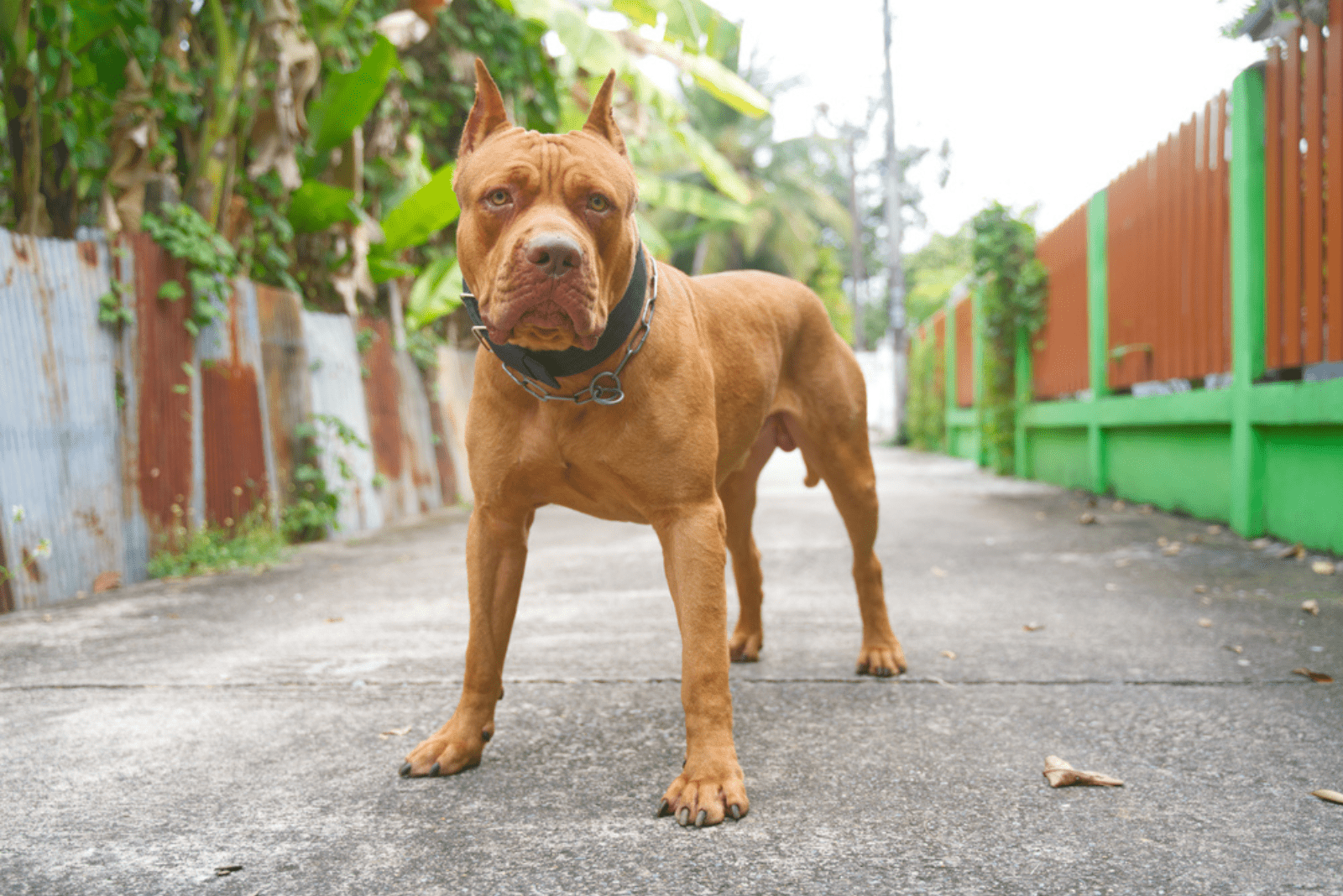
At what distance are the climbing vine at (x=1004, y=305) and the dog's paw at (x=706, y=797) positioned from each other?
9137 millimetres

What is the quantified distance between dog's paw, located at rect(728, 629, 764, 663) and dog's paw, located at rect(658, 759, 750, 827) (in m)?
1.18

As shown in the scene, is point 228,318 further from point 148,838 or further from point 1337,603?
point 1337,603

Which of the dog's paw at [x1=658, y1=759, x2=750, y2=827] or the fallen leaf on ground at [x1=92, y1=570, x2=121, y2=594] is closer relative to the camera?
the dog's paw at [x1=658, y1=759, x2=750, y2=827]

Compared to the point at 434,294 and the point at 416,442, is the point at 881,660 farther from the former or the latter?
the point at 434,294

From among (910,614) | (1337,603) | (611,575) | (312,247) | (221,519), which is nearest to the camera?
(1337,603)

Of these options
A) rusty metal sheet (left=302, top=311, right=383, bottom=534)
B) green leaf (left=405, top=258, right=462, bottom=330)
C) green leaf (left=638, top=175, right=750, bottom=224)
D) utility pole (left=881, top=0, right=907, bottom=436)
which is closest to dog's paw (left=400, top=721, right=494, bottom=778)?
rusty metal sheet (left=302, top=311, right=383, bottom=534)

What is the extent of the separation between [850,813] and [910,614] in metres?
2.11

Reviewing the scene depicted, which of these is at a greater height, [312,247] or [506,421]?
[312,247]

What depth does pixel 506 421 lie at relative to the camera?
88.5 inches

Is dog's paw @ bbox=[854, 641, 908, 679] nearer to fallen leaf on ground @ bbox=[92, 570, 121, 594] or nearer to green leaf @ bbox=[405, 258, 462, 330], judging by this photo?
fallen leaf on ground @ bbox=[92, 570, 121, 594]

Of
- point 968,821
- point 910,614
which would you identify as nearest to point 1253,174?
point 910,614

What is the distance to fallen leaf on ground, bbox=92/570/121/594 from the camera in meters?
4.57

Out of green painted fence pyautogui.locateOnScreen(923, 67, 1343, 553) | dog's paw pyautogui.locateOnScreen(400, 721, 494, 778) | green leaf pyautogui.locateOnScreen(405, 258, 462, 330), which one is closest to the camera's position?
dog's paw pyautogui.locateOnScreen(400, 721, 494, 778)

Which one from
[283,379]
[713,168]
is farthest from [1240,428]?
[283,379]
